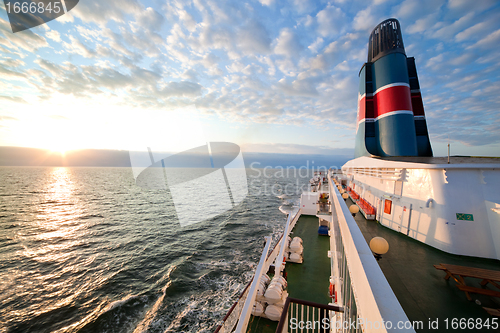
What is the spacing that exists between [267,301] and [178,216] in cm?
2210

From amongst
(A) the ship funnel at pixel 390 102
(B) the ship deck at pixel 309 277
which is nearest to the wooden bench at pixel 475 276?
(B) the ship deck at pixel 309 277

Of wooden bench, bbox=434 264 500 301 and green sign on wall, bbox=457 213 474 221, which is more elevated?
green sign on wall, bbox=457 213 474 221

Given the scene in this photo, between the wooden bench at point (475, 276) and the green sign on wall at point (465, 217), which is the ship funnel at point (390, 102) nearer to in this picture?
the green sign on wall at point (465, 217)

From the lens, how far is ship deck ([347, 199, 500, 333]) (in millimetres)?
3348

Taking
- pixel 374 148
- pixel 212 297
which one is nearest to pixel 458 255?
pixel 374 148

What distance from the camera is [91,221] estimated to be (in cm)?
2355

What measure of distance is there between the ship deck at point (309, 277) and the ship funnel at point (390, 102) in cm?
654

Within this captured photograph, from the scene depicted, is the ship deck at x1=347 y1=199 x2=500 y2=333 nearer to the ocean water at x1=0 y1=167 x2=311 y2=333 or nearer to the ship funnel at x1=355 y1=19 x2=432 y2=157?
the ship funnel at x1=355 y1=19 x2=432 y2=157

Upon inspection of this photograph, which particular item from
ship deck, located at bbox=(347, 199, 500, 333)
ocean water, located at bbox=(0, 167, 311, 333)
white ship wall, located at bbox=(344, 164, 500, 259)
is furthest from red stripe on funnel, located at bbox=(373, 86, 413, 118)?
ocean water, located at bbox=(0, 167, 311, 333)

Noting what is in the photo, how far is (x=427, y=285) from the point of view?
4.04 m

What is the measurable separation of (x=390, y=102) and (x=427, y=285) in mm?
9822

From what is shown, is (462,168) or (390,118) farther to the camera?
(390,118)

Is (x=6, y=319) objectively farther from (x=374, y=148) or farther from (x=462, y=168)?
(x=374, y=148)

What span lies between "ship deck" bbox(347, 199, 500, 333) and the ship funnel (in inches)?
246
